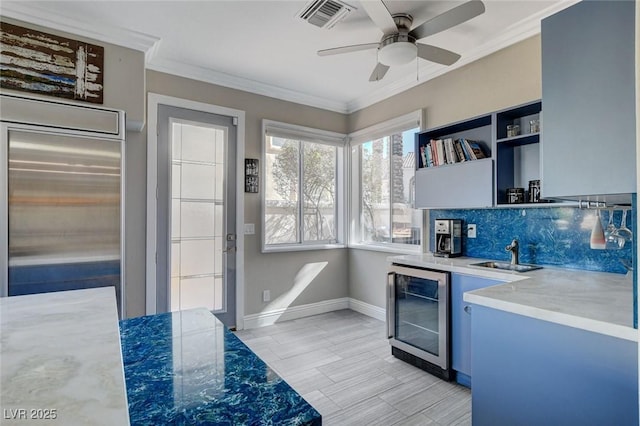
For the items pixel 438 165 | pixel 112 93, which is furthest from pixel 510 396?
pixel 112 93

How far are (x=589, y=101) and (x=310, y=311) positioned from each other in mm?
3512

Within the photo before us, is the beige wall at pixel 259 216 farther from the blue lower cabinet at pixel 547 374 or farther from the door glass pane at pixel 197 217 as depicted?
the blue lower cabinet at pixel 547 374

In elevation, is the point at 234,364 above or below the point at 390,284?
above

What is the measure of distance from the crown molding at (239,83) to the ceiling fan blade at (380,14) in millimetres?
1873

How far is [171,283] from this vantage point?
3.26 meters

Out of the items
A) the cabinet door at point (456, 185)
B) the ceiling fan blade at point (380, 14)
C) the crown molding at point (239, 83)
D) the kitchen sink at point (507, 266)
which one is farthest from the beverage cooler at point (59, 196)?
the kitchen sink at point (507, 266)

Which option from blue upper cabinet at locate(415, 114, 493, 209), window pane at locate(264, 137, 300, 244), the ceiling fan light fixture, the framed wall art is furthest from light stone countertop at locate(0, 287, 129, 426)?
window pane at locate(264, 137, 300, 244)

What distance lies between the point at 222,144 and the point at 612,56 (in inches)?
125

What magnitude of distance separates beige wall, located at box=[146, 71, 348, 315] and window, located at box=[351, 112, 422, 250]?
48 centimetres

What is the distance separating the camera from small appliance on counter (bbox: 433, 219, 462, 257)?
9.80 ft

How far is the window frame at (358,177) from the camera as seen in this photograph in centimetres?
356

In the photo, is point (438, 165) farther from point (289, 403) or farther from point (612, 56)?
point (289, 403)

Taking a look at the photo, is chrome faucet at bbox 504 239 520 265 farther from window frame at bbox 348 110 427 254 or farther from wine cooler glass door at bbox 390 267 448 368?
window frame at bbox 348 110 427 254

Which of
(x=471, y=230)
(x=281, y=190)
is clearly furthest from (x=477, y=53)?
(x=281, y=190)
